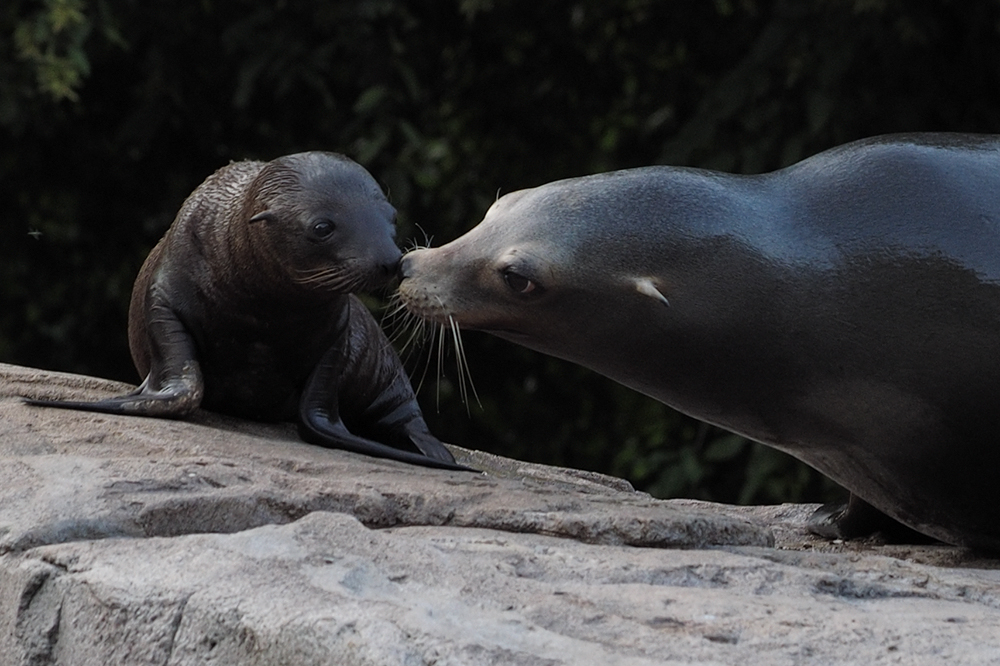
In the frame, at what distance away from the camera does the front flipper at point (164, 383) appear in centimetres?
418

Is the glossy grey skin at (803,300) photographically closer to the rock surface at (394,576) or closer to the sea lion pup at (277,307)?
the rock surface at (394,576)

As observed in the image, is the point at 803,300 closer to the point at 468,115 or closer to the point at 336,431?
the point at 336,431

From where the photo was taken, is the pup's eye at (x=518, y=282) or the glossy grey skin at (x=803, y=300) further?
the pup's eye at (x=518, y=282)

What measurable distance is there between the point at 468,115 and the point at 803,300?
17.0ft

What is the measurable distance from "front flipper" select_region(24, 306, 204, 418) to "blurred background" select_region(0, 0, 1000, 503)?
88.3 inches

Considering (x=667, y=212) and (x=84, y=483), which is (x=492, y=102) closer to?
(x=667, y=212)

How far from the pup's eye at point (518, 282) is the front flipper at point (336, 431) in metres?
0.59

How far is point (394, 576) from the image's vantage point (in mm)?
2584

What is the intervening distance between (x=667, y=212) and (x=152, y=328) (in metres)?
1.60

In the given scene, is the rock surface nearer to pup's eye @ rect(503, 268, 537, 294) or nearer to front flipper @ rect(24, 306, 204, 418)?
front flipper @ rect(24, 306, 204, 418)

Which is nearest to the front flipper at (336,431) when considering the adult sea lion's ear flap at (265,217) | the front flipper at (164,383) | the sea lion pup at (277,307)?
the sea lion pup at (277,307)

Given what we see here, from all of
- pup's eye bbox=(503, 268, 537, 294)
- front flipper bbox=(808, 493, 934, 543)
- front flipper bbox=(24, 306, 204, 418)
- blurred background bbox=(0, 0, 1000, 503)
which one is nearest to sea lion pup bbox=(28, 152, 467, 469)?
front flipper bbox=(24, 306, 204, 418)

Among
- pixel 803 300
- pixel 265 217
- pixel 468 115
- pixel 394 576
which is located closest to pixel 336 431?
pixel 265 217

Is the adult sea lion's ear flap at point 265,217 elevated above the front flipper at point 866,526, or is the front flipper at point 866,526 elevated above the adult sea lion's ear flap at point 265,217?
the adult sea lion's ear flap at point 265,217
